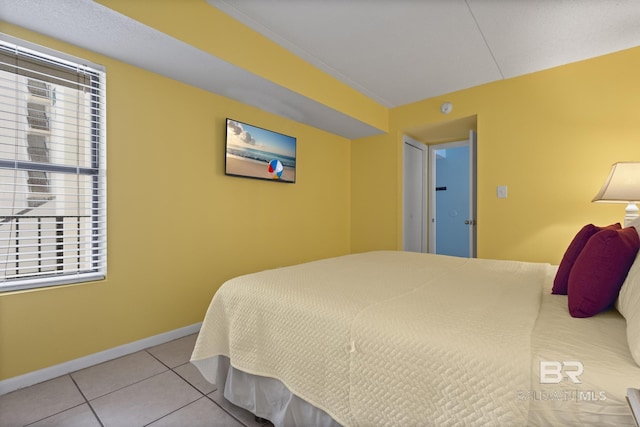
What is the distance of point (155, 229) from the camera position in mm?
2334

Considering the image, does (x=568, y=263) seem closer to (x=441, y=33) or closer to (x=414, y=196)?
(x=441, y=33)

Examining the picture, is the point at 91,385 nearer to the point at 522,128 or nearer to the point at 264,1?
the point at 264,1

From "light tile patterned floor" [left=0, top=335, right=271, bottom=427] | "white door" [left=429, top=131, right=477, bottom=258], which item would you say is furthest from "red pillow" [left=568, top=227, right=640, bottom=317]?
"white door" [left=429, top=131, right=477, bottom=258]

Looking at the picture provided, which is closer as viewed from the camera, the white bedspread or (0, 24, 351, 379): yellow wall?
the white bedspread

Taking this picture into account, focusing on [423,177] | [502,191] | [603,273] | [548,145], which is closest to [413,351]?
[603,273]

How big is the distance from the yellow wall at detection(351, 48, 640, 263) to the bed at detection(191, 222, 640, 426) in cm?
142

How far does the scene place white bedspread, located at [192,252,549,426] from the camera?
80cm

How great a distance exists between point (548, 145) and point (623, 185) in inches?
32.1

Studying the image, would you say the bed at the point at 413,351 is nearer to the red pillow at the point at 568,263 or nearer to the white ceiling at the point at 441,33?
the red pillow at the point at 568,263

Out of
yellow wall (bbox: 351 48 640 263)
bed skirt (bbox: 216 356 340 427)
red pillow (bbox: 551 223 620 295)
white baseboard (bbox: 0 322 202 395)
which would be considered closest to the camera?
bed skirt (bbox: 216 356 340 427)

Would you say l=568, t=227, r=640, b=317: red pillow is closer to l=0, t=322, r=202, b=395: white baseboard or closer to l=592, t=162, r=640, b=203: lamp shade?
l=592, t=162, r=640, b=203: lamp shade

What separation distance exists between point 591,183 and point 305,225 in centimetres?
278

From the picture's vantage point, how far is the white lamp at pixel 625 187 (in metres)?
2.10

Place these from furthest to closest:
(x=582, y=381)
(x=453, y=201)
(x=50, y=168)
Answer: (x=453, y=201), (x=50, y=168), (x=582, y=381)
